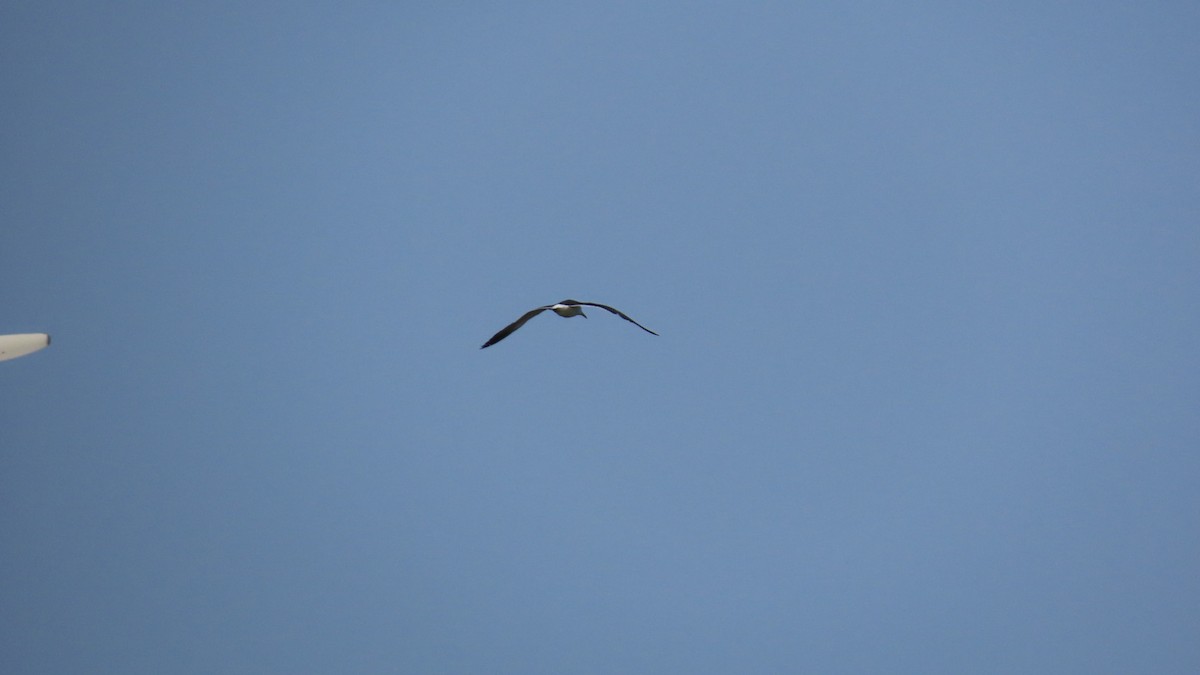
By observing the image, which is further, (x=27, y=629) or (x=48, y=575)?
(x=48, y=575)

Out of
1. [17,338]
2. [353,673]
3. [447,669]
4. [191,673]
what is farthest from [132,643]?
[17,338]

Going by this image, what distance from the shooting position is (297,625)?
19762 centimetres

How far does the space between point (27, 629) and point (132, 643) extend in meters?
14.2

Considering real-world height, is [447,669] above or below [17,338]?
below

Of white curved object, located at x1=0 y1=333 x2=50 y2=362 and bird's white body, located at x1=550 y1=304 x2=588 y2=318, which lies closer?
bird's white body, located at x1=550 y1=304 x2=588 y2=318

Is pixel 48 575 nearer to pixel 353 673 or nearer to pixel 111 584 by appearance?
pixel 111 584

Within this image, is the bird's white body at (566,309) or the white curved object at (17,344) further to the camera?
the white curved object at (17,344)

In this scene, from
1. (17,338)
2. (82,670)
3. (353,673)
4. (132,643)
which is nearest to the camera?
(17,338)

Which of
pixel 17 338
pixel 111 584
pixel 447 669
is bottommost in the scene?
pixel 447 669

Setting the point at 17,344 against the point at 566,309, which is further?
the point at 17,344

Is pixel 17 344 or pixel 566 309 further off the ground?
pixel 566 309

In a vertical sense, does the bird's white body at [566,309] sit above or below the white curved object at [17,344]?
above

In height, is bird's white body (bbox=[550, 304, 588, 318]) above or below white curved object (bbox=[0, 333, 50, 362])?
above

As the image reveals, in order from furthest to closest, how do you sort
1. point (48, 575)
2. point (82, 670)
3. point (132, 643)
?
point (48, 575), point (132, 643), point (82, 670)
